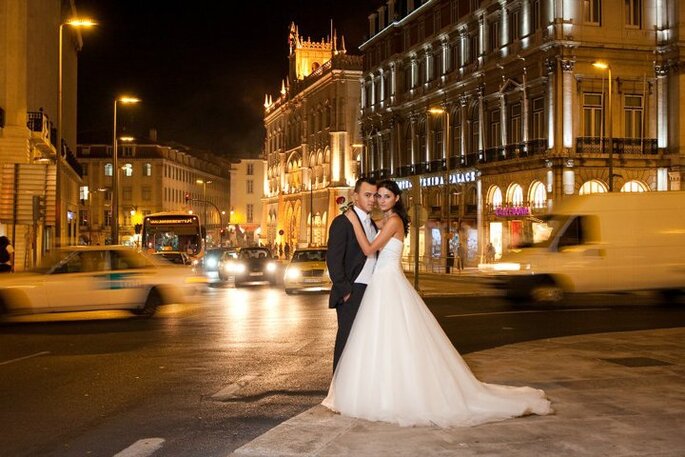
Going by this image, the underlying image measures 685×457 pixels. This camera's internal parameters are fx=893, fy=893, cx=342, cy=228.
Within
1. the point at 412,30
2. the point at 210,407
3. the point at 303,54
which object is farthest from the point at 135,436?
the point at 303,54

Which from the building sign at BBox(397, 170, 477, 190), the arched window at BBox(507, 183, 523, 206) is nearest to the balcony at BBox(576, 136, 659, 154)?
the arched window at BBox(507, 183, 523, 206)

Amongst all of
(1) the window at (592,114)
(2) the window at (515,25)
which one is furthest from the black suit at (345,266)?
(2) the window at (515,25)

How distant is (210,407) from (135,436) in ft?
4.24

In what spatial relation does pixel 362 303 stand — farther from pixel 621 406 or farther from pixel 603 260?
pixel 603 260

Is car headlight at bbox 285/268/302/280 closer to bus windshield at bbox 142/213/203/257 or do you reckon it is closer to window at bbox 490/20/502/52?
bus windshield at bbox 142/213/203/257

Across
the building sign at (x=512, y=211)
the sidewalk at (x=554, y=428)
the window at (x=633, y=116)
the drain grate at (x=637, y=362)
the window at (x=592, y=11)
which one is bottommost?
the sidewalk at (x=554, y=428)

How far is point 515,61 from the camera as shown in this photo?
49.1 m

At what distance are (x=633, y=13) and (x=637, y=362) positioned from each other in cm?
3901

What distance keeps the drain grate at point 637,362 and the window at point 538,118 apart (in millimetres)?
36243

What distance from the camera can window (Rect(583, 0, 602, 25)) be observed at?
4519 centimetres

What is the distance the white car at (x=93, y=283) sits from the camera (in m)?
17.3

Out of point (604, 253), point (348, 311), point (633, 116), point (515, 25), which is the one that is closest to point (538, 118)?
point (633, 116)

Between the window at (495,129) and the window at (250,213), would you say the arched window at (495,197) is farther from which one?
the window at (250,213)

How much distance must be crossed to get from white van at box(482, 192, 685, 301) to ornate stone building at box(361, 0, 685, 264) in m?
18.0
